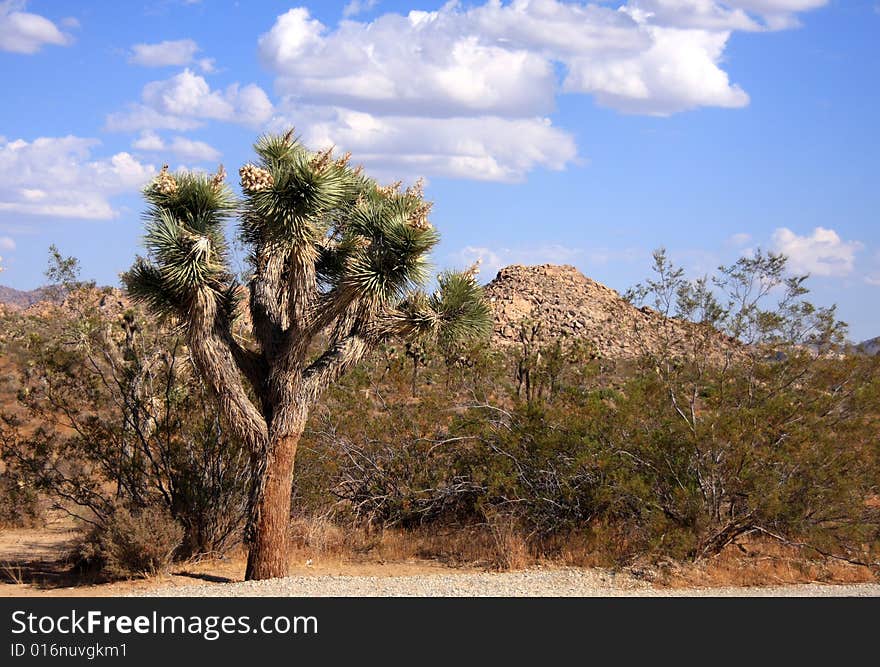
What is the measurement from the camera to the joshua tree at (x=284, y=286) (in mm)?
9883

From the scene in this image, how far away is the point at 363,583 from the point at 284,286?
3.53m

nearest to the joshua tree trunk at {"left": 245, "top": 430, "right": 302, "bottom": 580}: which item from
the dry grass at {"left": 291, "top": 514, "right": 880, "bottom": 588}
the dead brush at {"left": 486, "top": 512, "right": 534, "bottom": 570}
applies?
the dry grass at {"left": 291, "top": 514, "right": 880, "bottom": 588}

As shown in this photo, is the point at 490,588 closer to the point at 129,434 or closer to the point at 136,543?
the point at 136,543

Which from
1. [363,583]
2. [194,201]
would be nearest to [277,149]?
[194,201]

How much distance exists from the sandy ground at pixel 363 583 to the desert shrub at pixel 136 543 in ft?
0.64

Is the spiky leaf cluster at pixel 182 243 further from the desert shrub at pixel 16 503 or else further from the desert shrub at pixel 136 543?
the desert shrub at pixel 16 503

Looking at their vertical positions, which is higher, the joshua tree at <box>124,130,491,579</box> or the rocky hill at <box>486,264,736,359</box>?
the rocky hill at <box>486,264,736,359</box>

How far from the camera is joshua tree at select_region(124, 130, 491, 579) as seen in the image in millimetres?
9883

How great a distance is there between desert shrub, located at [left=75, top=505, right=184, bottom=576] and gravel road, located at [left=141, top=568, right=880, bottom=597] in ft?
4.11

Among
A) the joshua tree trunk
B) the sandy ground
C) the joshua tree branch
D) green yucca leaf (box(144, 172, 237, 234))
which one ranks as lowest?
the sandy ground

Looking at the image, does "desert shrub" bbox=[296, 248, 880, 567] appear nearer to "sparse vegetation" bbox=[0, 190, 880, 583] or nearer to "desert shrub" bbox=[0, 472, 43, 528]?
"sparse vegetation" bbox=[0, 190, 880, 583]

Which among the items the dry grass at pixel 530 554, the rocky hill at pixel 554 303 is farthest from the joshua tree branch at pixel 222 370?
the rocky hill at pixel 554 303

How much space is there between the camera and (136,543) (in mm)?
11648

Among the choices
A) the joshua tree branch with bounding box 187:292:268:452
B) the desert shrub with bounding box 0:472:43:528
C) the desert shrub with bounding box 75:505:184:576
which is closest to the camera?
the joshua tree branch with bounding box 187:292:268:452
